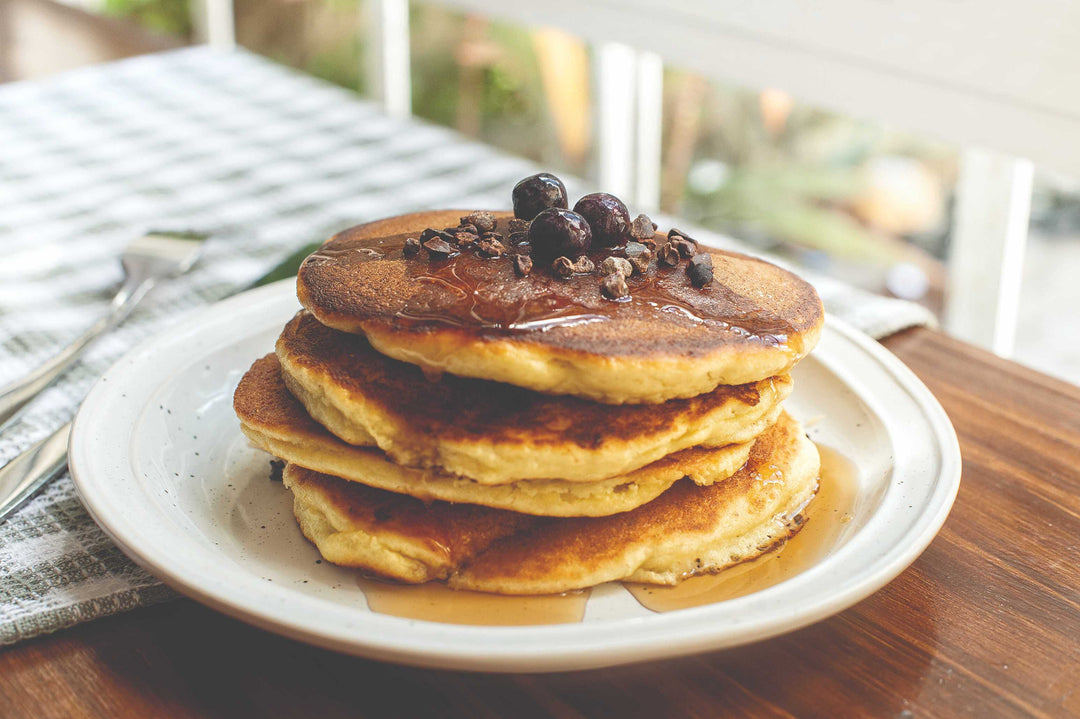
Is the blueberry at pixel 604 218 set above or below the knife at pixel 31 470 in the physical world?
above

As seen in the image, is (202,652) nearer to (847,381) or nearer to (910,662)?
(910,662)

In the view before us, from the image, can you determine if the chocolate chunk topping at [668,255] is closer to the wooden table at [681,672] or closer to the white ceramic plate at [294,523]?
the white ceramic plate at [294,523]

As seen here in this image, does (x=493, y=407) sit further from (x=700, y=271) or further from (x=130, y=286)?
(x=130, y=286)

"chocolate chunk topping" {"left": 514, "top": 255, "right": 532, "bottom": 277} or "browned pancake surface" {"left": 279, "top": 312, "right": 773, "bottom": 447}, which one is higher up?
"chocolate chunk topping" {"left": 514, "top": 255, "right": 532, "bottom": 277}

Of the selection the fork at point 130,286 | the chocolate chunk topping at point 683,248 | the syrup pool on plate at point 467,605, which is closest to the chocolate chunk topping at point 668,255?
the chocolate chunk topping at point 683,248

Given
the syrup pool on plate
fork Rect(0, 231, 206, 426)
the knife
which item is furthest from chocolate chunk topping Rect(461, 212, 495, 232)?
fork Rect(0, 231, 206, 426)

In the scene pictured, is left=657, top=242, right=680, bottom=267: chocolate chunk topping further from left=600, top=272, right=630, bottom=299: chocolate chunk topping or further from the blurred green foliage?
the blurred green foliage

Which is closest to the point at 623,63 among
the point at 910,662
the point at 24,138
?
the point at 24,138
